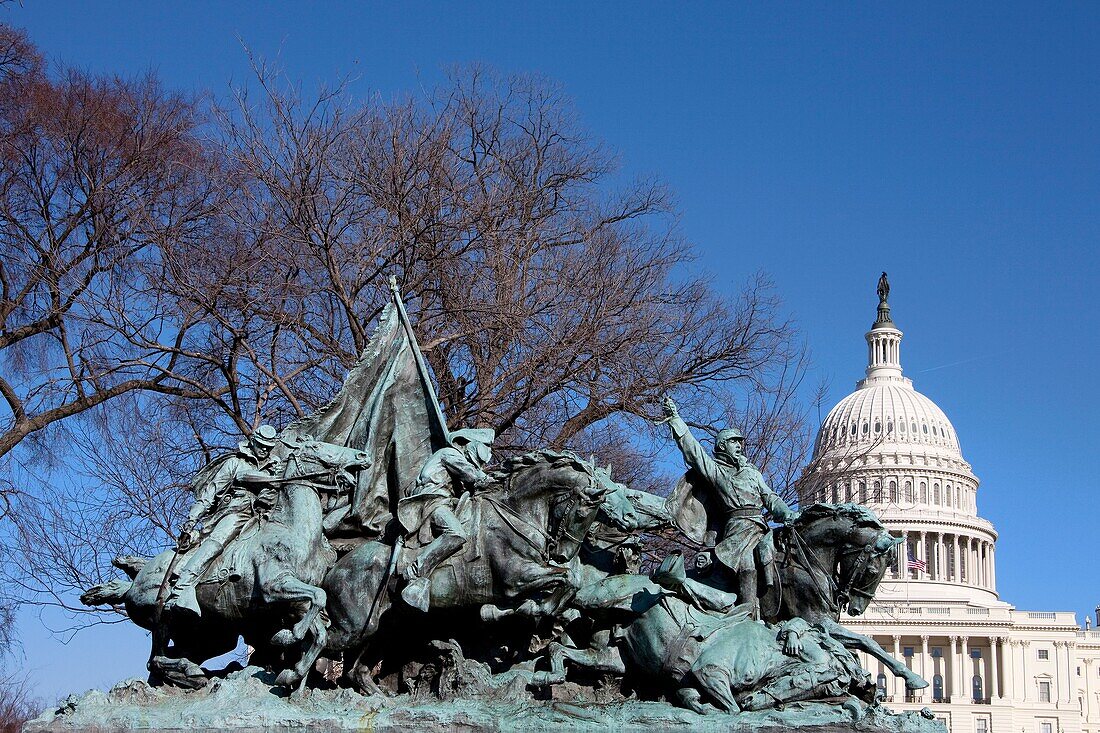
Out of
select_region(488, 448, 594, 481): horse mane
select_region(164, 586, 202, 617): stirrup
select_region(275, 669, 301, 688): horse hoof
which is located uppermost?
select_region(488, 448, 594, 481): horse mane

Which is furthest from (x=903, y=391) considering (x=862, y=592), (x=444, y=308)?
(x=862, y=592)

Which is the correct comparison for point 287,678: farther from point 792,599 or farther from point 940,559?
point 940,559

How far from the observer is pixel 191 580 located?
36.7ft

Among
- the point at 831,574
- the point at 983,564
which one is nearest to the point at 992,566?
the point at 983,564

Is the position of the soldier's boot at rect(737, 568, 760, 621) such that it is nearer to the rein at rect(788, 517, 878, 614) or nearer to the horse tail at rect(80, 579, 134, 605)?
the rein at rect(788, 517, 878, 614)

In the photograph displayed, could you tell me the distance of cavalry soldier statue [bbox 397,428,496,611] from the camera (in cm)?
1107

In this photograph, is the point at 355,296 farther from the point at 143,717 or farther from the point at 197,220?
the point at 143,717

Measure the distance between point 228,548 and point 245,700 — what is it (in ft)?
4.04

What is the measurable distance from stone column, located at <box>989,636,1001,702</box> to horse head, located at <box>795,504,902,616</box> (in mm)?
86903

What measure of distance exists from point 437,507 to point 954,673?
287 ft

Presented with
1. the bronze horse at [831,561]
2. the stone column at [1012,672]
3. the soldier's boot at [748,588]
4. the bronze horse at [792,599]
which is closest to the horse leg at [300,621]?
the bronze horse at [792,599]

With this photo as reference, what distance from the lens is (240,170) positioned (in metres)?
20.2

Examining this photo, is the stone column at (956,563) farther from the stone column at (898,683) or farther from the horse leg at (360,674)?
the horse leg at (360,674)

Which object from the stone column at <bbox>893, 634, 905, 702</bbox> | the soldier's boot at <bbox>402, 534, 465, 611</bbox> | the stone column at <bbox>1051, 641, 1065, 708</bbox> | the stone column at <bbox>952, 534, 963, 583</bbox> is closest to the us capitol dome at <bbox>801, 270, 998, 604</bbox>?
the stone column at <bbox>952, 534, 963, 583</bbox>
